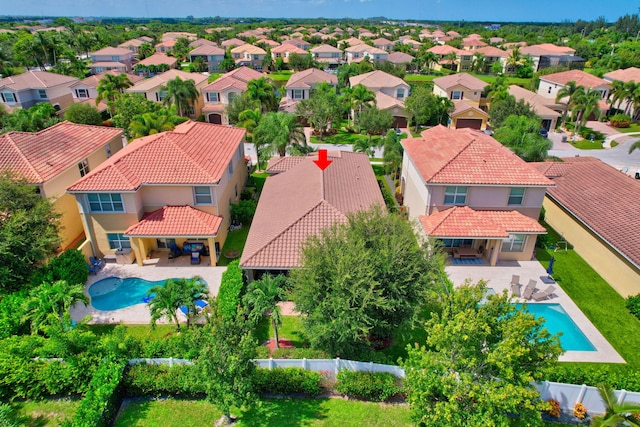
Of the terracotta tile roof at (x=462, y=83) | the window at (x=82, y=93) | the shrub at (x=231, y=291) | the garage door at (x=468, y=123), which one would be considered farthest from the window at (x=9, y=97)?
the terracotta tile roof at (x=462, y=83)

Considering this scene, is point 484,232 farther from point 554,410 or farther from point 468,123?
point 468,123

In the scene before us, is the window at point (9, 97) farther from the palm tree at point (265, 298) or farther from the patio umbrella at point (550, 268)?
the patio umbrella at point (550, 268)

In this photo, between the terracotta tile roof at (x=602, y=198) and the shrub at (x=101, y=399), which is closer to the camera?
the shrub at (x=101, y=399)

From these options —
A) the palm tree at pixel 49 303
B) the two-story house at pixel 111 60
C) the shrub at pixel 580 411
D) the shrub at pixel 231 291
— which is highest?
the two-story house at pixel 111 60

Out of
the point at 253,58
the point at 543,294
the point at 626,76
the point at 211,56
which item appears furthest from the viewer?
the point at 211,56

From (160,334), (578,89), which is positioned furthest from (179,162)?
(578,89)

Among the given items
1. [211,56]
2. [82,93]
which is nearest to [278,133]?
[82,93]

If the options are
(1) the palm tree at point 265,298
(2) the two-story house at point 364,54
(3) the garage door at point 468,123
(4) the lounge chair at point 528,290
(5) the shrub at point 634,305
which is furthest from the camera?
(2) the two-story house at point 364,54
